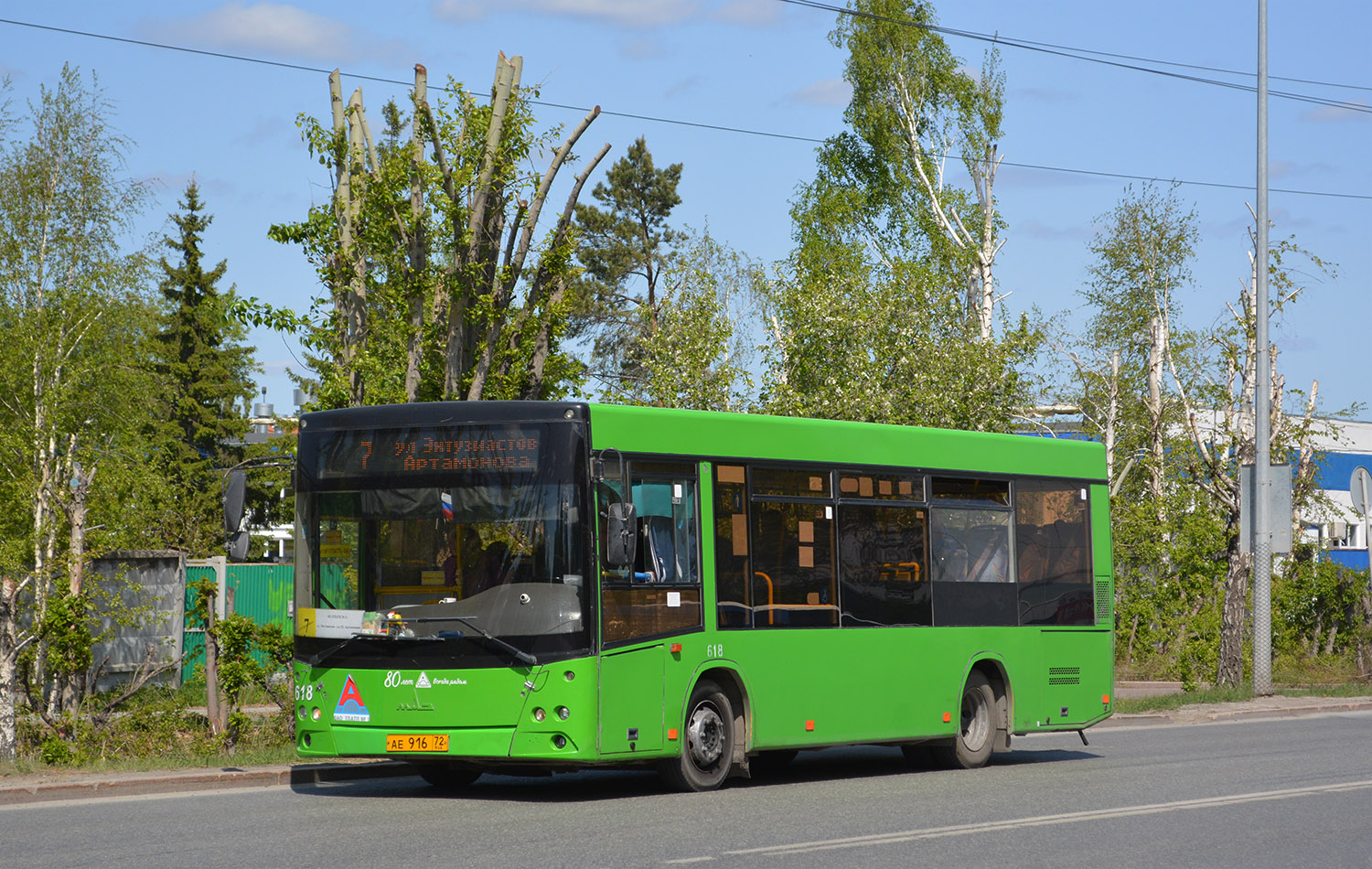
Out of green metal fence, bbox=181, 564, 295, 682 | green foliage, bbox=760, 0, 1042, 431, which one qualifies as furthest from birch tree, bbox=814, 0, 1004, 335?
green metal fence, bbox=181, 564, 295, 682

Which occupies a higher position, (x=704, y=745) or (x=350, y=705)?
(x=350, y=705)

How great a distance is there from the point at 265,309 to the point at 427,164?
102 inches

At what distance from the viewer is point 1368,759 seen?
16.0 m

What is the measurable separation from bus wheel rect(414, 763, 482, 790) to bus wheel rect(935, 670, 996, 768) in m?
4.67

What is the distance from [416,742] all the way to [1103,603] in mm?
8101

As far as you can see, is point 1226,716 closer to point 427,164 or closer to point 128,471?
point 427,164

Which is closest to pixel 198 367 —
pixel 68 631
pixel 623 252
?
pixel 623 252

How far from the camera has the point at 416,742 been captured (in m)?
12.1

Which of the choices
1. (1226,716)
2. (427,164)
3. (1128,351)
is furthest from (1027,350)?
(427,164)

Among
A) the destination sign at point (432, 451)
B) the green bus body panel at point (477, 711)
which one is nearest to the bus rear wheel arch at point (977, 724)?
the green bus body panel at point (477, 711)

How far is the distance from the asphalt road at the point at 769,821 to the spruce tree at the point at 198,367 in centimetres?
3364

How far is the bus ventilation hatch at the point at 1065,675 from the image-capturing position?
1656cm

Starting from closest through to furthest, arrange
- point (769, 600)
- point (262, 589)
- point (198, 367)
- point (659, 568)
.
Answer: point (659, 568), point (769, 600), point (262, 589), point (198, 367)

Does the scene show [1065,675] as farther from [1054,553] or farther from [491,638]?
[491,638]
